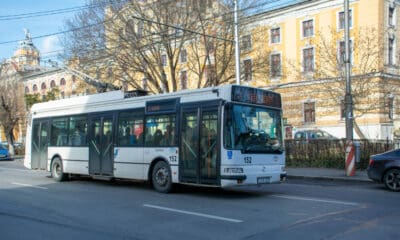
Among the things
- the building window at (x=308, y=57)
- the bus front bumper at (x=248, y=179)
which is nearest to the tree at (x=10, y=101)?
the building window at (x=308, y=57)

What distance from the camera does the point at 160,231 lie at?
26.6 ft

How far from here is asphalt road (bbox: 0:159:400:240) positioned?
26.0 feet

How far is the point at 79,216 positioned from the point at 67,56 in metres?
21.6

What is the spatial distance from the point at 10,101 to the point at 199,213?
41.1 meters

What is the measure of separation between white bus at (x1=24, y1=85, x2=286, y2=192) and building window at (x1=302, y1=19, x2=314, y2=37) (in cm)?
3446

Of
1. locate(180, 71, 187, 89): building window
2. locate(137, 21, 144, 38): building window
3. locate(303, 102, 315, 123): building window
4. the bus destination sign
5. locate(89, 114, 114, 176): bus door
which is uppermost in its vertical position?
locate(137, 21, 144, 38): building window

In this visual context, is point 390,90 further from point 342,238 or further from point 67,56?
point 342,238

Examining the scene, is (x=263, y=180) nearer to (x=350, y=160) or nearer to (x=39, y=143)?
(x=350, y=160)

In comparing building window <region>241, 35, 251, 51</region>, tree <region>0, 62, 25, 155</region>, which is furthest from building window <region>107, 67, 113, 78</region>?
tree <region>0, 62, 25, 155</region>

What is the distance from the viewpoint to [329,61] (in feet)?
105

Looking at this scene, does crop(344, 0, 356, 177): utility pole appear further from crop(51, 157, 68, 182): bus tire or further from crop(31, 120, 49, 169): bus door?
crop(31, 120, 49, 169): bus door

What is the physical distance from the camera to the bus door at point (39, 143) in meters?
18.6

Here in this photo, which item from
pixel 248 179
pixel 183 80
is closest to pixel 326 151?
pixel 248 179

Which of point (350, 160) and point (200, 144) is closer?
point (200, 144)
